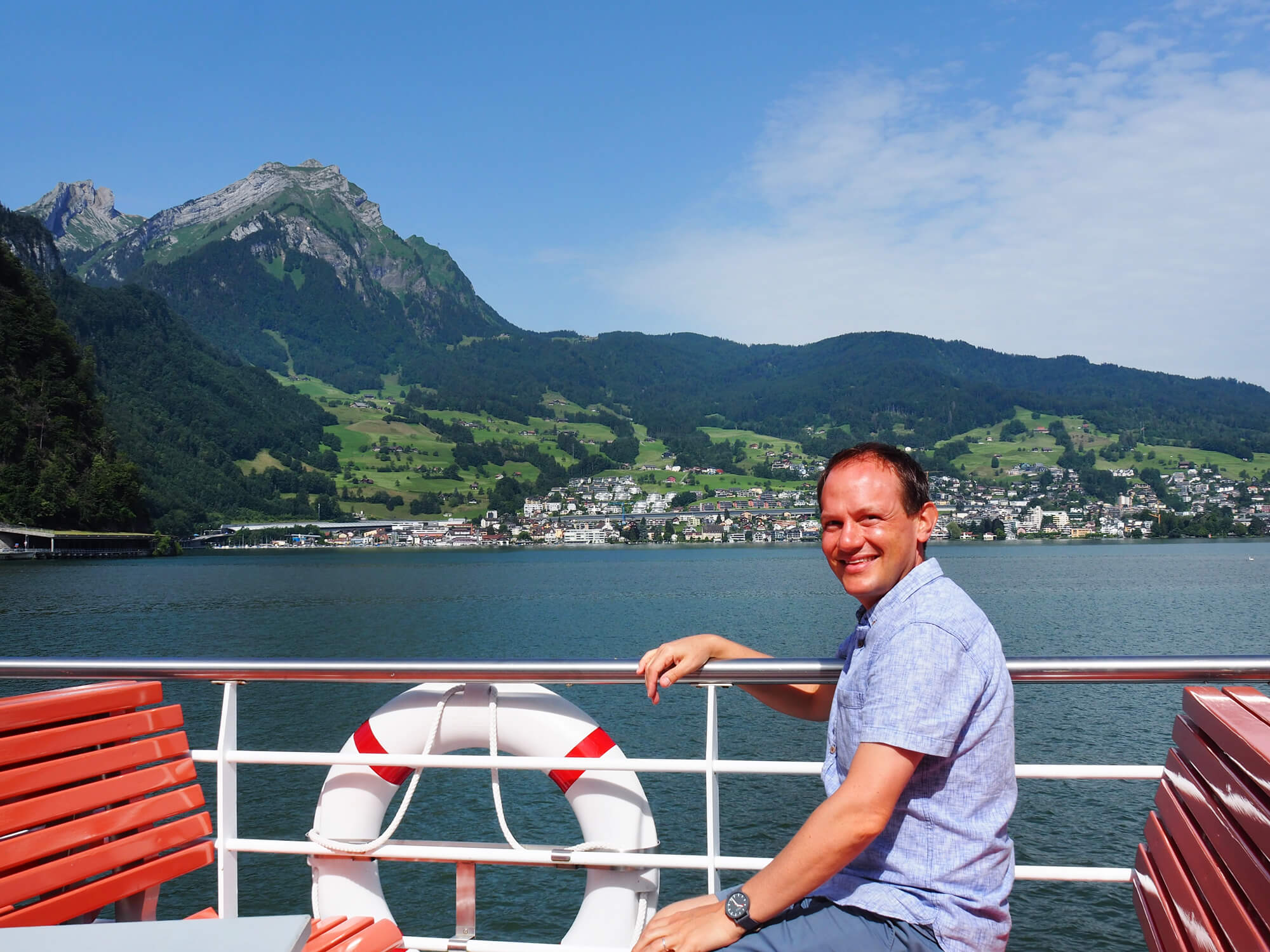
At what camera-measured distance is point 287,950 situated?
4.14ft

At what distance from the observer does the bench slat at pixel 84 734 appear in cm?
184

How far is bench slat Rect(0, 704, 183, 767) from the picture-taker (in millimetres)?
1839

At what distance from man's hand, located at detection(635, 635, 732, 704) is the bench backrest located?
3.42ft

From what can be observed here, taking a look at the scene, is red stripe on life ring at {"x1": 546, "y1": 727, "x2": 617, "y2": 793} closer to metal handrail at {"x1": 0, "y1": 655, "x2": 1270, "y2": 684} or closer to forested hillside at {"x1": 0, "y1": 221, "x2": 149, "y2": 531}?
metal handrail at {"x1": 0, "y1": 655, "x2": 1270, "y2": 684}

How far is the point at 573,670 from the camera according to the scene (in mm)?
2119

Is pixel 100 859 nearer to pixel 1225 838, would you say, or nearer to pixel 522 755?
pixel 522 755

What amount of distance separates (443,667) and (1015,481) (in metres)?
131

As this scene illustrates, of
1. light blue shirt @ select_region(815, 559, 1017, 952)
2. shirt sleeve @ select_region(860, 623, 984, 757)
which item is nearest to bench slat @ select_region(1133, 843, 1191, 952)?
light blue shirt @ select_region(815, 559, 1017, 952)

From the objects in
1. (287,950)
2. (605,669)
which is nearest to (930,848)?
(605,669)

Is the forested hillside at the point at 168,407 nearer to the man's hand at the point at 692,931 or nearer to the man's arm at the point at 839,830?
the man's hand at the point at 692,931

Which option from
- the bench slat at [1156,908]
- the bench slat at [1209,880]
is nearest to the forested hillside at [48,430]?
the bench slat at [1156,908]

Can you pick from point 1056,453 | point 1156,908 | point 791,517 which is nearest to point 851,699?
point 1156,908

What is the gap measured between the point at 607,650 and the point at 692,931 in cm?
2394

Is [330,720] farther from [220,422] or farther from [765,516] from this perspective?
[220,422]
